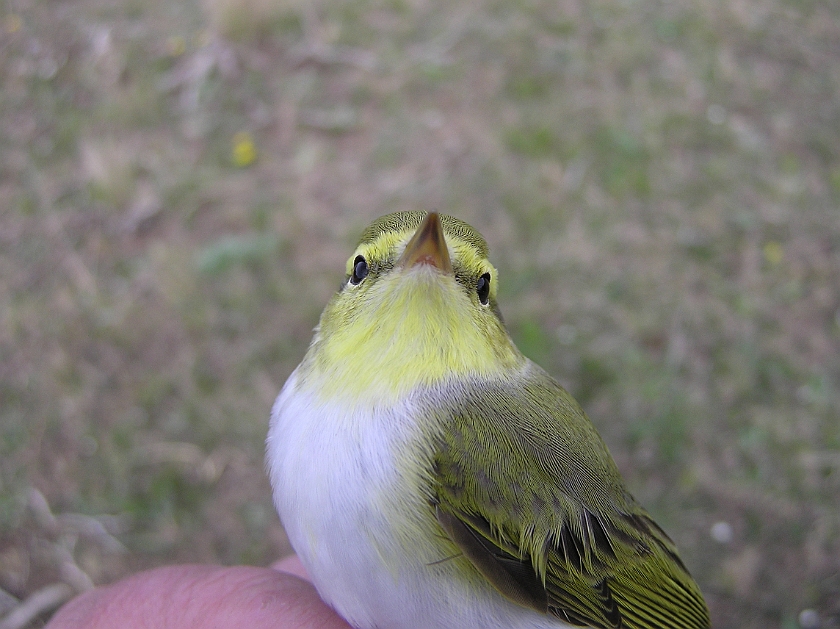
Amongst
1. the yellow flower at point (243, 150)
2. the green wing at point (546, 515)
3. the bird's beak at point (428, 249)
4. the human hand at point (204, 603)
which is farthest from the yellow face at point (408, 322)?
the yellow flower at point (243, 150)

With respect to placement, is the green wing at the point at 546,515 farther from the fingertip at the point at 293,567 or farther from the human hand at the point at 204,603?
the fingertip at the point at 293,567

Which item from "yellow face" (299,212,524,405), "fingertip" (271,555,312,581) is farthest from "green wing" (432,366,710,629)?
"fingertip" (271,555,312,581)

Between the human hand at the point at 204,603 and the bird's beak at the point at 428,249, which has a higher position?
the bird's beak at the point at 428,249

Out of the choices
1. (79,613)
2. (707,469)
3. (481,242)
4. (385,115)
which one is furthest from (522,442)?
(385,115)

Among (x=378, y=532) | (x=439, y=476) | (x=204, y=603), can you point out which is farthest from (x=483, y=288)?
(x=204, y=603)

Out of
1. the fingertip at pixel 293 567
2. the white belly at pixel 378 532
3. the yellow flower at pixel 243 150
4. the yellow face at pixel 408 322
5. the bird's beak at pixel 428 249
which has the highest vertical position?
the yellow flower at pixel 243 150

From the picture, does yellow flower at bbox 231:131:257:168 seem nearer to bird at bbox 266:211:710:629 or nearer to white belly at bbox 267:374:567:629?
bird at bbox 266:211:710:629

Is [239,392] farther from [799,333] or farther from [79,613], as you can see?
[799,333]
